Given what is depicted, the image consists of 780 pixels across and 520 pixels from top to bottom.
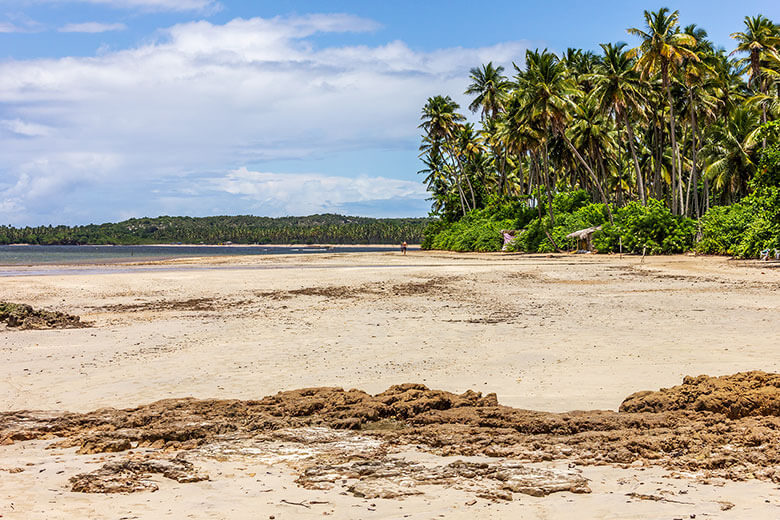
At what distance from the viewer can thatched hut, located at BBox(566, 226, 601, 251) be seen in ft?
146

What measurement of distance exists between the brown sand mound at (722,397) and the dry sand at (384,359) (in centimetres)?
48

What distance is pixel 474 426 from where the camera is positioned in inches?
216

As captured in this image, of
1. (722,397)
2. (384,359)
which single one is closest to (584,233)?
(384,359)

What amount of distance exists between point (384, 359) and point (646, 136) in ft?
167

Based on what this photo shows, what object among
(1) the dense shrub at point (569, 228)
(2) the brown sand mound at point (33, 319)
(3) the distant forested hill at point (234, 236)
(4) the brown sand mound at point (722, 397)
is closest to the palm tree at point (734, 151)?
(1) the dense shrub at point (569, 228)

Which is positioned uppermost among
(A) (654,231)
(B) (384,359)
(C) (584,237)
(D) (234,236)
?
(D) (234,236)

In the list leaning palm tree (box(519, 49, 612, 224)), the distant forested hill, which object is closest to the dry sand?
leaning palm tree (box(519, 49, 612, 224))

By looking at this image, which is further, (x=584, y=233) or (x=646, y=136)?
(x=646, y=136)

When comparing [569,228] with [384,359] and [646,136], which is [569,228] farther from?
[384,359]

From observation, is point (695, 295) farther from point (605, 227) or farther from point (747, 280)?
point (605, 227)

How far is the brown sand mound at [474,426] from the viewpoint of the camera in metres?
4.63

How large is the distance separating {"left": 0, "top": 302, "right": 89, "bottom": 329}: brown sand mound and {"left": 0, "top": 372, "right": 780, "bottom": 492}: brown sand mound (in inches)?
261

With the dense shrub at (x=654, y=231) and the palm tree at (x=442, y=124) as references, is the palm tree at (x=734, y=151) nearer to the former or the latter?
the dense shrub at (x=654, y=231)

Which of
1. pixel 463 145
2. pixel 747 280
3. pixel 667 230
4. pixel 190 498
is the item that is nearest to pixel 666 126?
pixel 667 230
